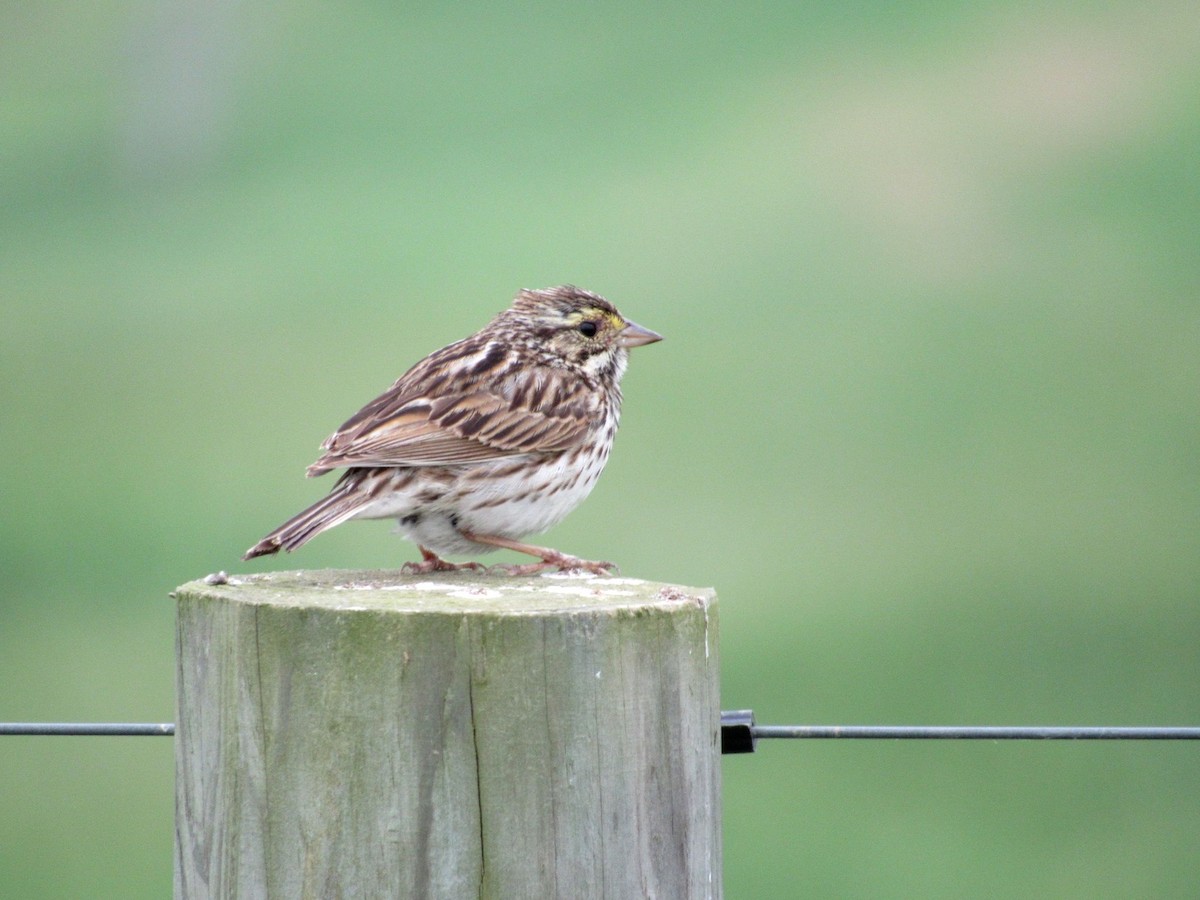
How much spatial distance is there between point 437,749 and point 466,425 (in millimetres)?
2301

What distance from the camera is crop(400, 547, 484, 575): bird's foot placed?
501 cm

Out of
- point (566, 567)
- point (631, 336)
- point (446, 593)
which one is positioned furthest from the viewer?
point (631, 336)

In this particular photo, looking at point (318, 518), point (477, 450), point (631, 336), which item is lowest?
point (318, 518)

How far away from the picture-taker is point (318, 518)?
189 inches

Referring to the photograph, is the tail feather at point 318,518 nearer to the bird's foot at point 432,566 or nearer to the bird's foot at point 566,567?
the bird's foot at point 432,566

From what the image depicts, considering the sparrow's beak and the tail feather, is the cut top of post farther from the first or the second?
the sparrow's beak

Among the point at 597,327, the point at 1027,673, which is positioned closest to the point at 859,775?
the point at 1027,673

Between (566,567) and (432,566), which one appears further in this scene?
(432,566)

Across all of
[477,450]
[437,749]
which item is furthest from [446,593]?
[477,450]

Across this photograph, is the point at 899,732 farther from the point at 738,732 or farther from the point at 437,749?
the point at 437,749

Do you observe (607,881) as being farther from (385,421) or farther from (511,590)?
(385,421)

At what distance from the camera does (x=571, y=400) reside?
19.0ft

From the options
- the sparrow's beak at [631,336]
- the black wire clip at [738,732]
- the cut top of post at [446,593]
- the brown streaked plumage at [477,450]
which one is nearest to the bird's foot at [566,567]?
the brown streaked plumage at [477,450]

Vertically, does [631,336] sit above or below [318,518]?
above
